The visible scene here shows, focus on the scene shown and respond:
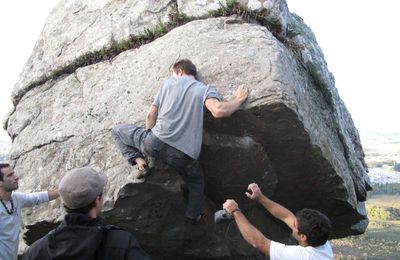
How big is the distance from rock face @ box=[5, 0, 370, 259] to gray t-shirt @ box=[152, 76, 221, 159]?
749 mm

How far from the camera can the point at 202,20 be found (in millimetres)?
9219

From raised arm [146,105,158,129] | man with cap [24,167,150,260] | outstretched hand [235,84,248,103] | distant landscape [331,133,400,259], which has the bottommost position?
distant landscape [331,133,400,259]

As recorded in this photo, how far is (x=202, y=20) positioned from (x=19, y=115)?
16.5 feet

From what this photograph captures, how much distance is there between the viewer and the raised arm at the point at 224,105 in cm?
679

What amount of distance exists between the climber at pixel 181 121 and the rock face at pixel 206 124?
515mm

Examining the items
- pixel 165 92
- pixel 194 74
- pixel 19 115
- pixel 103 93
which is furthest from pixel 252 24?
pixel 19 115

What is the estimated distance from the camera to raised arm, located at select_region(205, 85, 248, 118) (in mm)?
6785

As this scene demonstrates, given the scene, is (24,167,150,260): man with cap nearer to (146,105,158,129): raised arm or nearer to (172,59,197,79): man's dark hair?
(146,105,158,129): raised arm

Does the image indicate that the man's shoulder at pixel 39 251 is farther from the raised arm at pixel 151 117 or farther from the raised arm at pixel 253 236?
the raised arm at pixel 151 117

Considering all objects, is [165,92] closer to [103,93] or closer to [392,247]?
[103,93]

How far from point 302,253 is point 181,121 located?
2.82 meters

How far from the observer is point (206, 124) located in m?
7.75

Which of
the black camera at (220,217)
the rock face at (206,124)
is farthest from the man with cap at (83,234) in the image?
the rock face at (206,124)

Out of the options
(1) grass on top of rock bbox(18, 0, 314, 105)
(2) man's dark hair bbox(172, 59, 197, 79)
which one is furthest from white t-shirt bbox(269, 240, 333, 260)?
(1) grass on top of rock bbox(18, 0, 314, 105)
